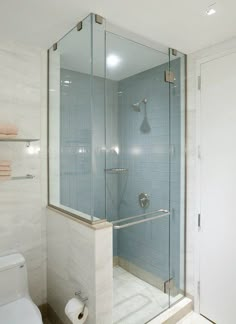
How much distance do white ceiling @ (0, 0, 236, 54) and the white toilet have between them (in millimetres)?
1768

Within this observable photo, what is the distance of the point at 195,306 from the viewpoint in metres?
2.11

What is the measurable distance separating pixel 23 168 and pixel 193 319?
6.60 ft

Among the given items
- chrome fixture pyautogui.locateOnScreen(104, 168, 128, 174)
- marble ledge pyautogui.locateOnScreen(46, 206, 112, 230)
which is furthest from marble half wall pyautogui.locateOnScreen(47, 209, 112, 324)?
chrome fixture pyautogui.locateOnScreen(104, 168, 128, 174)

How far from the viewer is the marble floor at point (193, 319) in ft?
6.55

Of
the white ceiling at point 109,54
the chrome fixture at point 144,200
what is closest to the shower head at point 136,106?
the white ceiling at point 109,54

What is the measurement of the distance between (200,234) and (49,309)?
1520mm

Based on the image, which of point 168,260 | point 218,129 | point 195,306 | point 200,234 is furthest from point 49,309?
point 218,129

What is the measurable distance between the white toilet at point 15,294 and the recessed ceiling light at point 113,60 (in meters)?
1.74

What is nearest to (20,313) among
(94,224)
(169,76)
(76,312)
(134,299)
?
(76,312)

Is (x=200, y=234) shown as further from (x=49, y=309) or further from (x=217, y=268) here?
(x=49, y=309)

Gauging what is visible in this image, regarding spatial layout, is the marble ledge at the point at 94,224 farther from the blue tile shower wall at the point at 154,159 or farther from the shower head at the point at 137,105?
the shower head at the point at 137,105

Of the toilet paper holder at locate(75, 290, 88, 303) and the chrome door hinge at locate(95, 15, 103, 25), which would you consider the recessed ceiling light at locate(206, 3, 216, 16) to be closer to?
the chrome door hinge at locate(95, 15, 103, 25)

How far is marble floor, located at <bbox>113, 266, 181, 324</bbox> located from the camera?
74.8 inches

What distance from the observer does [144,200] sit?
2.28 metres
